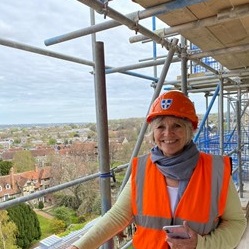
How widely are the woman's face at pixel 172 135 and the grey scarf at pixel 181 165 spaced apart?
Answer: 0.08ft

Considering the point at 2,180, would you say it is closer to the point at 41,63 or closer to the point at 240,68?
the point at 41,63

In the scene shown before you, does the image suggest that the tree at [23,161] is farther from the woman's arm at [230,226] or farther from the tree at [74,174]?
the woman's arm at [230,226]

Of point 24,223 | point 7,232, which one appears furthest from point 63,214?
point 7,232

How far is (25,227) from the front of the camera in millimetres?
1667

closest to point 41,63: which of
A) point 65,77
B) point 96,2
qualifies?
point 65,77

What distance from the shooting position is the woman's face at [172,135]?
1007 millimetres

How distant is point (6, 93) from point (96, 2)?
895 mm

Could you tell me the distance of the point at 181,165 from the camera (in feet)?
3.21

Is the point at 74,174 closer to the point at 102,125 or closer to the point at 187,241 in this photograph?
the point at 102,125

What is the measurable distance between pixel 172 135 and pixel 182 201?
0.23 m

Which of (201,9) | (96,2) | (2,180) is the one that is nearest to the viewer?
(96,2)

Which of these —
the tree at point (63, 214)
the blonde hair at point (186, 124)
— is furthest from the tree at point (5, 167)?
the blonde hair at point (186, 124)

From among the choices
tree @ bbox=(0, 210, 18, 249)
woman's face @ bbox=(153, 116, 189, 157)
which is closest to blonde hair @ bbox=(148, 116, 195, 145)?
woman's face @ bbox=(153, 116, 189, 157)

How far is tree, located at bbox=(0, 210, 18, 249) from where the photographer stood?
4.79ft
